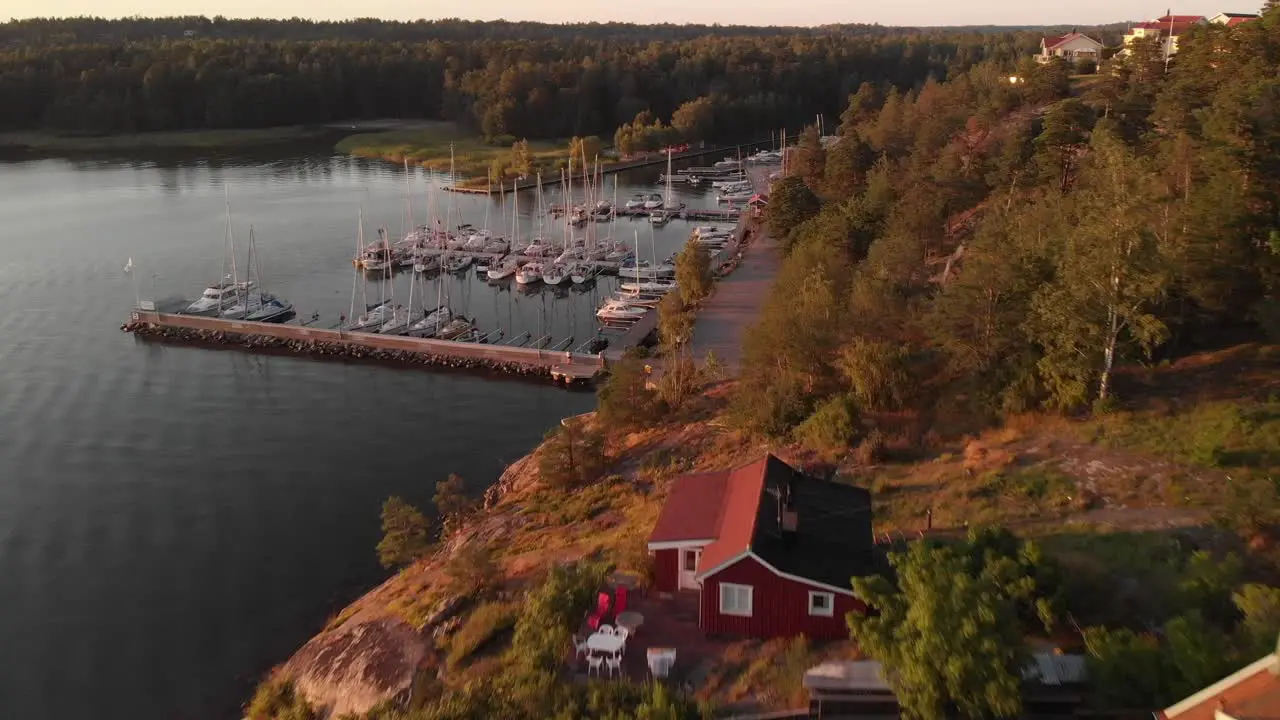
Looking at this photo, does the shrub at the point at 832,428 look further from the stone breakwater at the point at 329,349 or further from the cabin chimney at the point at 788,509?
the stone breakwater at the point at 329,349

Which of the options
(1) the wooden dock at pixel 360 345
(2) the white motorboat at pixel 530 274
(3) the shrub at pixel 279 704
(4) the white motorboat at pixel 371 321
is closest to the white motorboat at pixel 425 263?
(2) the white motorboat at pixel 530 274

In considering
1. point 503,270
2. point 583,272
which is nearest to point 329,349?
point 503,270

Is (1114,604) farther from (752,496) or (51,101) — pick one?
(51,101)

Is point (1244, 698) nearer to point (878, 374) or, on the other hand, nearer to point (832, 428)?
point (832, 428)

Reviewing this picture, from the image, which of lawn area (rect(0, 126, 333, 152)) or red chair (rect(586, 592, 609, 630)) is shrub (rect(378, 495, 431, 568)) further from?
lawn area (rect(0, 126, 333, 152))

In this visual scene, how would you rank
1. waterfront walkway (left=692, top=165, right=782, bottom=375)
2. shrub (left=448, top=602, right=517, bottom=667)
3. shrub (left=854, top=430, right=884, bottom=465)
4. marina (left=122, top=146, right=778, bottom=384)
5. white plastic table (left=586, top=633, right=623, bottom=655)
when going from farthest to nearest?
marina (left=122, top=146, right=778, bottom=384) → waterfront walkway (left=692, top=165, right=782, bottom=375) → shrub (left=854, top=430, right=884, bottom=465) → shrub (left=448, top=602, right=517, bottom=667) → white plastic table (left=586, top=633, right=623, bottom=655)

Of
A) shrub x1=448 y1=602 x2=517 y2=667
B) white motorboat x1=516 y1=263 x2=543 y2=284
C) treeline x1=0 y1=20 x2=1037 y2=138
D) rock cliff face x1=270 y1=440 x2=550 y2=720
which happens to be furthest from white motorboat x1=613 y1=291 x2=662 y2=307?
treeline x1=0 y1=20 x2=1037 y2=138

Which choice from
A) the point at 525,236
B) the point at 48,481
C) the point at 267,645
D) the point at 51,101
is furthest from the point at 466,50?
the point at 267,645
